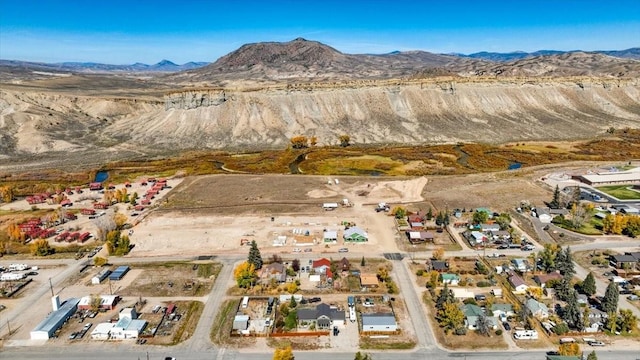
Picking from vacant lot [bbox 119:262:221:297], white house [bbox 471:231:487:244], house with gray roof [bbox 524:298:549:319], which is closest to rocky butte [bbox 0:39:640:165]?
white house [bbox 471:231:487:244]

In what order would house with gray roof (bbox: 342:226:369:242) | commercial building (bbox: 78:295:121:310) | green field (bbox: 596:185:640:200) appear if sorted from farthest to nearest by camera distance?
green field (bbox: 596:185:640:200) → house with gray roof (bbox: 342:226:369:242) → commercial building (bbox: 78:295:121:310)

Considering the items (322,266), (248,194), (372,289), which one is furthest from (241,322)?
(248,194)

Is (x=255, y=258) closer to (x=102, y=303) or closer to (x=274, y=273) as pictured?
(x=274, y=273)

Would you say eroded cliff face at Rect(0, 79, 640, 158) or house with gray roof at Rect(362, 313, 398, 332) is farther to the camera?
eroded cliff face at Rect(0, 79, 640, 158)

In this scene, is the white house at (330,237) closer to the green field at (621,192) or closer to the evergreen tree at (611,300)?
the evergreen tree at (611,300)

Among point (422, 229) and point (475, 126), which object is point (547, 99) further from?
point (422, 229)

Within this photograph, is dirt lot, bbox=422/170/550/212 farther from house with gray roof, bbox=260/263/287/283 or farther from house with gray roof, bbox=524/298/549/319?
A: house with gray roof, bbox=260/263/287/283

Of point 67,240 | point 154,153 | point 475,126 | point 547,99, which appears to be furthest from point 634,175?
point 154,153
